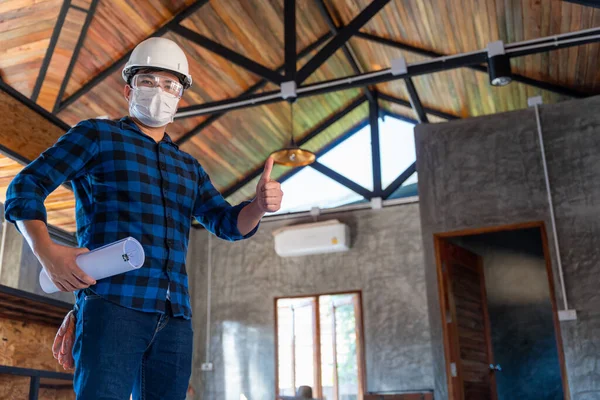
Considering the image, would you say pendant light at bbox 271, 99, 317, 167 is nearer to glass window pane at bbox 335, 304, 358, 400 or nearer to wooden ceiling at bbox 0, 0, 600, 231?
wooden ceiling at bbox 0, 0, 600, 231

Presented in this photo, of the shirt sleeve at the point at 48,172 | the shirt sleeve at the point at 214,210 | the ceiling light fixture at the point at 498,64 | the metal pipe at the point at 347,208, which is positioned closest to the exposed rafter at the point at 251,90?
the metal pipe at the point at 347,208

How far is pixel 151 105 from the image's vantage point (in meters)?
1.45

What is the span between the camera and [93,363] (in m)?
1.15

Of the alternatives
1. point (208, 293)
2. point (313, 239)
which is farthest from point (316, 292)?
point (208, 293)

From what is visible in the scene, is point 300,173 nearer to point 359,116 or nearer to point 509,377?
point 359,116

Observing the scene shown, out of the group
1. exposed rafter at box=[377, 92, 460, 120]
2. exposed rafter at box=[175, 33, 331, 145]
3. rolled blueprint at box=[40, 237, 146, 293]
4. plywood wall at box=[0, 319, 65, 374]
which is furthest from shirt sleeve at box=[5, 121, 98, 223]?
exposed rafter at box=[377, 92, 460, 120]

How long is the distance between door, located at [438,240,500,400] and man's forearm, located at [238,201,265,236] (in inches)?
184

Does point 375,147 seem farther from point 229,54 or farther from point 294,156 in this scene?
point 229,54

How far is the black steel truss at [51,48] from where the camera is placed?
6384 millimetres

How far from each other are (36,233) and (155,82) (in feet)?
1.49

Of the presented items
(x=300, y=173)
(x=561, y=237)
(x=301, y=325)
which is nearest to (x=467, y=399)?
(x=561, y=237)

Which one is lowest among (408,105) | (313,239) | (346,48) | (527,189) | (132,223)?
(132,223)

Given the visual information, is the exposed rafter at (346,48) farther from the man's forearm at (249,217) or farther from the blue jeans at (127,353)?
the blue jeans at (127,353)

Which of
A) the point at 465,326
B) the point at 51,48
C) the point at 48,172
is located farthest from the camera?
the point at 51,48
